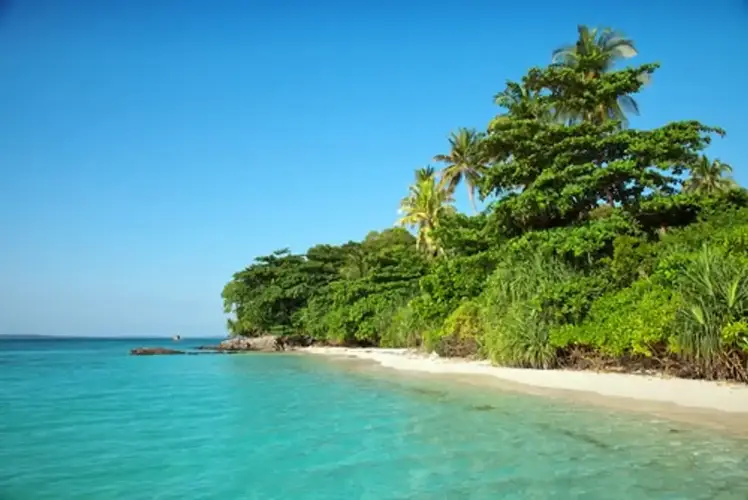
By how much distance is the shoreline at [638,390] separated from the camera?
8.78 metres

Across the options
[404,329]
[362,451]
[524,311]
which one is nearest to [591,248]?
[524,311]

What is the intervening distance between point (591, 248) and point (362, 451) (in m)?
10.7

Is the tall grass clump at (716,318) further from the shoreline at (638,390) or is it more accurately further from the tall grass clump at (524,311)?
the tall grass clump at (524,311)

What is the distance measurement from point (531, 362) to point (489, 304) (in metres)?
2.44

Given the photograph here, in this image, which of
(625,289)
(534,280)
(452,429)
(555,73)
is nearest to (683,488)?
(452,429)

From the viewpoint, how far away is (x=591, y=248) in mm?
15664

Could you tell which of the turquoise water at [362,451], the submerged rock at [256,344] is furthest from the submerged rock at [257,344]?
the turquoise water at [362,451]

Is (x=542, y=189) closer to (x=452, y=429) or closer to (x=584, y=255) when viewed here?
(x=584, y=255)

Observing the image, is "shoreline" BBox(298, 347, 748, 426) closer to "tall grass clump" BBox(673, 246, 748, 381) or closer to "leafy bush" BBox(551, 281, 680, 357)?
"tall grass clump" BBox(673, 246, 748, 381)

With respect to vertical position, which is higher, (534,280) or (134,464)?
(534,280)

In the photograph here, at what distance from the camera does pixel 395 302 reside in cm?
3344

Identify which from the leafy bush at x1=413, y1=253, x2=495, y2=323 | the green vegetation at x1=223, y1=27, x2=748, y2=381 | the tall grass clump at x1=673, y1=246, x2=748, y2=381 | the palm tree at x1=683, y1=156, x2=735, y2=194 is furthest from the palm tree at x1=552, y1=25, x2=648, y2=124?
the palm tree at x1=683, y1=156, x2=735, y2=194

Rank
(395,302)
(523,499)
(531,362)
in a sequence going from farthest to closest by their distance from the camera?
(395,302) → (531,362) → (523,499)

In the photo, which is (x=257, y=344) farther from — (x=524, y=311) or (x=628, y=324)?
(x=628, y=324)
